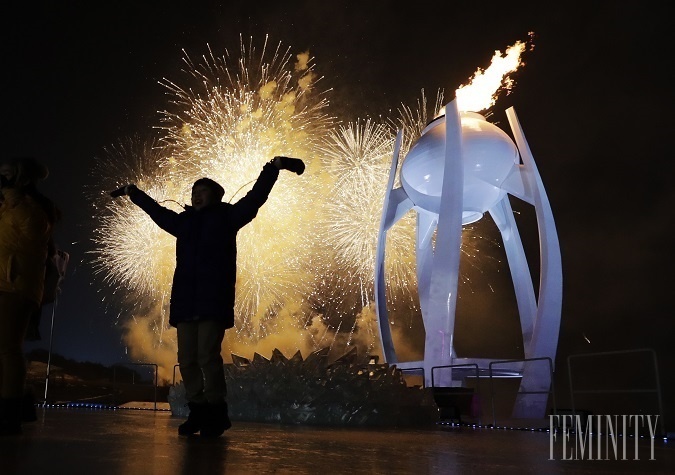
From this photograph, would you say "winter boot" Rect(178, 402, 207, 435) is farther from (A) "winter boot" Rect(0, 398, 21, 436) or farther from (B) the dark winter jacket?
(A) "winter boot" Rect(0, 398, 21, 436)

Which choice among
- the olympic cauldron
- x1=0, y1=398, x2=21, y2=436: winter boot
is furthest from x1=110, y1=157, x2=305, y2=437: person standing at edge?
the olympic cauldron

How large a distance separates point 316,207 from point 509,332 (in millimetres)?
13942

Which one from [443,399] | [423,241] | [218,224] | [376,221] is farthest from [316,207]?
[218,224]

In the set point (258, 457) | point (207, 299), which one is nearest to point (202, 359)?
point (207, 299)

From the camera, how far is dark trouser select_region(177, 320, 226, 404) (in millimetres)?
4172

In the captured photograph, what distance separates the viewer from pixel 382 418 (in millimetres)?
7910

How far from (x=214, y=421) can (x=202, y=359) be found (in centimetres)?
44

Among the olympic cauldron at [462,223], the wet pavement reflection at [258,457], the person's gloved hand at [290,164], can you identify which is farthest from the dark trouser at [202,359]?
the olympic cauldron at [462,223]

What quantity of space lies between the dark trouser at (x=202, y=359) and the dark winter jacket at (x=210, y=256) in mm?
85

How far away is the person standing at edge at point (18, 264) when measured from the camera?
393 centimetres

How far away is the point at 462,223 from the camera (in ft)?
55.4

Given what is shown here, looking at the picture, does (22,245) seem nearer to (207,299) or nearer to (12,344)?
(12,344)

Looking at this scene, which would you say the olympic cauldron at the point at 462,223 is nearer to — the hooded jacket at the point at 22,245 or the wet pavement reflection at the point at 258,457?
the wet pavement reflection at the point at 258,457

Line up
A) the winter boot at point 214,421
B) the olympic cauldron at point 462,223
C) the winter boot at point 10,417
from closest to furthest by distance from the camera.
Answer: the winter boot at point 10,417 < the winter boot at point 214,421 < the olympic cauldron at point 462,223
